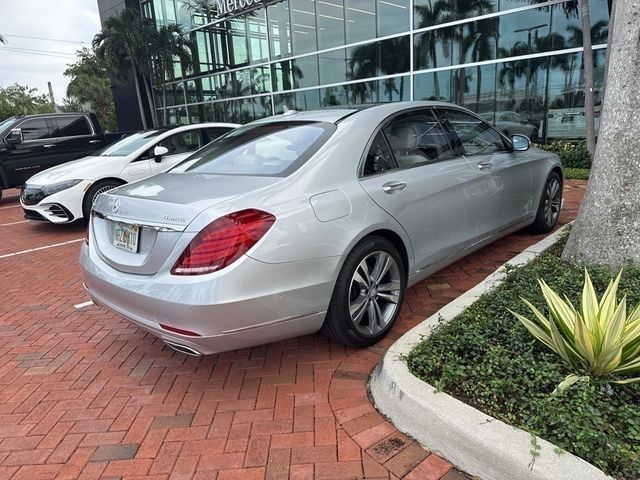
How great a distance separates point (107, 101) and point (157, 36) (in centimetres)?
3090

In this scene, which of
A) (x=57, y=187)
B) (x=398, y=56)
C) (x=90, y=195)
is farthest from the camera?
(x=398, y=56)

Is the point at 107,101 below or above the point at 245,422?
above

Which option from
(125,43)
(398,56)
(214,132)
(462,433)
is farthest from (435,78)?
(125,43)

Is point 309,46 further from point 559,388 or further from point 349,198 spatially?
point 559,388

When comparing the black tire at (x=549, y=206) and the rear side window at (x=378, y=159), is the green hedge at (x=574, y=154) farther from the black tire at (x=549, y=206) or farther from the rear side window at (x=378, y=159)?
the rear side window at (x=378, y=159)

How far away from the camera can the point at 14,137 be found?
10.2 meters

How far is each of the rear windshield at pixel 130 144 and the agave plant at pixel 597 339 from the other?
22.8 feet

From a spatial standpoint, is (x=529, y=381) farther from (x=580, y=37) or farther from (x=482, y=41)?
(x=482, y=41)

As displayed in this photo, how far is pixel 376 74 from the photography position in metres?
14.1

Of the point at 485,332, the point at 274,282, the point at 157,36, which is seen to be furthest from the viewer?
the point at 157,36

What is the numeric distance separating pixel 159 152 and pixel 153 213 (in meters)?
5.19

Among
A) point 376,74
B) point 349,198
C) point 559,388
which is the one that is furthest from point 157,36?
point 559,388

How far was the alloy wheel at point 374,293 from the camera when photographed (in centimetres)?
290

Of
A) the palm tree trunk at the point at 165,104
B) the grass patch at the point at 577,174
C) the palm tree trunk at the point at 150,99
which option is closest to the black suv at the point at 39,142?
the grass patch at the point at 577,174
